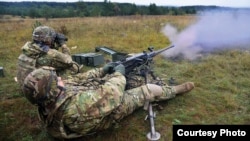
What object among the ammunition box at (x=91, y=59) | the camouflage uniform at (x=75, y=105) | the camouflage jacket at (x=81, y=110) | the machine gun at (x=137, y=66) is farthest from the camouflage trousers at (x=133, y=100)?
the ammunition box at (x=91, y=59)

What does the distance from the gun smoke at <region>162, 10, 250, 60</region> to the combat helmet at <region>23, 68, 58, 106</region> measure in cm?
565

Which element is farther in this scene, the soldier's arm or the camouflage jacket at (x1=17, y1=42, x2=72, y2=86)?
the soldier's arm

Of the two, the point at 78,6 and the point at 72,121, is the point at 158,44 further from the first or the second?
the point at 78,6

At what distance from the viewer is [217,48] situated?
953 centimetres

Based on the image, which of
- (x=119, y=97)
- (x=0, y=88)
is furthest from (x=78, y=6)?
(x=119, y=97)

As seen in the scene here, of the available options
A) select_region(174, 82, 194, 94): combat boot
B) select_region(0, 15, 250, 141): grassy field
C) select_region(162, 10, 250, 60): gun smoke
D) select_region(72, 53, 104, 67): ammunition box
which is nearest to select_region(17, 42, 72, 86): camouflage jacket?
select_region(0, 15, 250, 141): grassy field

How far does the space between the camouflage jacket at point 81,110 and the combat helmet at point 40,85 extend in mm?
183

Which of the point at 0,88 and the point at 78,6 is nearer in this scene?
the point at 0,88

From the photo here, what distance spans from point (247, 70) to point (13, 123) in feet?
17.3

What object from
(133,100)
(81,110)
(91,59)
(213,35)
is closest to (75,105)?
(81,110)

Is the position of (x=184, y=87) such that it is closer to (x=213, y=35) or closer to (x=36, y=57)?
(x=36, y=57)

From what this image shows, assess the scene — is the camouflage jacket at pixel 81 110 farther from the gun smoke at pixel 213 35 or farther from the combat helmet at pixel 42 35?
the gun smoke at pixel 213 35

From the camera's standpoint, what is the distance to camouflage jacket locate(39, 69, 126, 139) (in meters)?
3.39

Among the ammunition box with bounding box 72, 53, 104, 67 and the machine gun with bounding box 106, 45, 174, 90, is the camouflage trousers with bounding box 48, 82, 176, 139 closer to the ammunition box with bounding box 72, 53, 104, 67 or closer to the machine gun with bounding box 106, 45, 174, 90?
the machine gun with bounding box 106, 45, 174, 90
